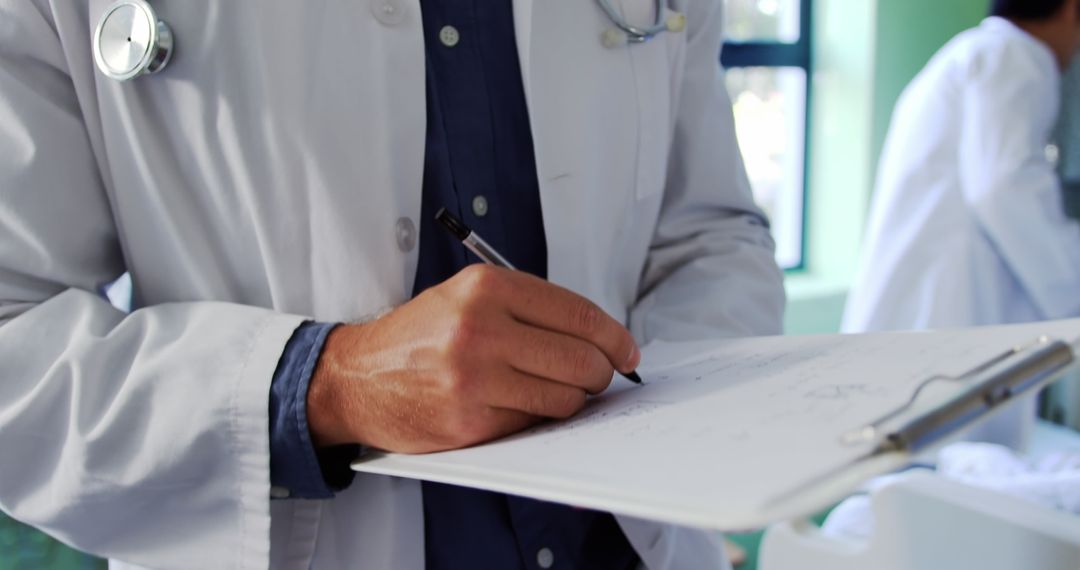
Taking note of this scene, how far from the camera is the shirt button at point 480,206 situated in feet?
2.37

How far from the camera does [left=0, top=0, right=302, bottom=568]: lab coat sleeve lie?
0.57 m

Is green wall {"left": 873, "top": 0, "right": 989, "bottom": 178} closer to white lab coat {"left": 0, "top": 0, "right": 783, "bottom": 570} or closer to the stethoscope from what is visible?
white lab coat {"left": 0, "top": 0, "right": 783, "bottom": 570}

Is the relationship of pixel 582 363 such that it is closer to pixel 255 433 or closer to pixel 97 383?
pixel 255 433

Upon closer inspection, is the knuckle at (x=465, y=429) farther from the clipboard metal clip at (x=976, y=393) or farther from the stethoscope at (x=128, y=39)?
the stethoscope at (x=128, y=39)

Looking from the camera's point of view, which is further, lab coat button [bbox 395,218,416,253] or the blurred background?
the blurred background

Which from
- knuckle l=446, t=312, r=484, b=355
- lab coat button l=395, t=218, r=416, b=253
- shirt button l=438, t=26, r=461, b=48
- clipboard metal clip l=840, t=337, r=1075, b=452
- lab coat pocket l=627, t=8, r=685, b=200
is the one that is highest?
shirt button l=438, t=26, r=461, b=48

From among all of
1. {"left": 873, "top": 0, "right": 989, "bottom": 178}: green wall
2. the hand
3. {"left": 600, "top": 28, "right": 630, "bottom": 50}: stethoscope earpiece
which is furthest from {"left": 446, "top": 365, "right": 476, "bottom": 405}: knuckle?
{"left": 873, "top": 0, "right": 989, "bottom": 178}: green wall

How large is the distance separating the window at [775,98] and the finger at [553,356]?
2401 mm

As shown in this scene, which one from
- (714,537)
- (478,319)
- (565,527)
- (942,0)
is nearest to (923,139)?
(942,0)

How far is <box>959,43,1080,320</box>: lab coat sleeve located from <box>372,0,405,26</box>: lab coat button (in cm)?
172

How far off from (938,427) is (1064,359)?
13 centimetres

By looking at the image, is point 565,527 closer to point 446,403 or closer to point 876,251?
point 446,403

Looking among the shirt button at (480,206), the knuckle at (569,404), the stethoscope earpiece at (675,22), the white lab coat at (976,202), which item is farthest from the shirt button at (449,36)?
the white lab coat at (976,202)

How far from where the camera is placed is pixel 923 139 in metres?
2.06
